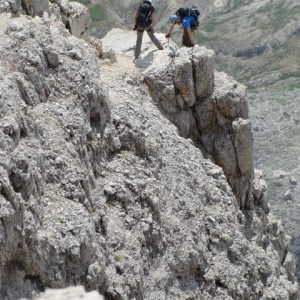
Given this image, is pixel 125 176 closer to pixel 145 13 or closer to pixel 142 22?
pixel 142 22

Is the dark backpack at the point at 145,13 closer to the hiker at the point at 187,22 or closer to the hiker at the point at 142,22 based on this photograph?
the hiker at the point at 142,22

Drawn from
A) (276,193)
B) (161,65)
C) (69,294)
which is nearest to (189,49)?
(161,65)

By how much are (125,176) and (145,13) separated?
10.9 metres

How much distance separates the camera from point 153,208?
28422mm

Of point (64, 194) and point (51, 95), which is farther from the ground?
point (51, 95)

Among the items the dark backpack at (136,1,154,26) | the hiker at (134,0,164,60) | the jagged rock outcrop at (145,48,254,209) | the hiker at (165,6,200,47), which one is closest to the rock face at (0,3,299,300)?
the jagged rock outcrop at (145,48,254,209)

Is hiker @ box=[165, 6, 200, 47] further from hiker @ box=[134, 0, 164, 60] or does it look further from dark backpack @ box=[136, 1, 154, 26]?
dark backpack @ box=[136, 1, 154, 26]

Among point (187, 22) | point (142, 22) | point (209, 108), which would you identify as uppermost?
point (142, 22)

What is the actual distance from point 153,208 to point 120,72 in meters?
8.29

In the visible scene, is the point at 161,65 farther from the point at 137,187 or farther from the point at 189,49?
the point at 137,187

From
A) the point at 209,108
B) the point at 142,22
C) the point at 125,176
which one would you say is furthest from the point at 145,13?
the point at 125,176

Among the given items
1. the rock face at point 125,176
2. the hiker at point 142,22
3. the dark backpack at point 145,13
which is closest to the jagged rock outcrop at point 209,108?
the rock face at point 125,176

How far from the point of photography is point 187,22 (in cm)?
3869

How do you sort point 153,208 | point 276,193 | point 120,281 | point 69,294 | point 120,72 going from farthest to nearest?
point 276,193 → point 120,72 → point 153,208 → point 120,281 → point 69,294
